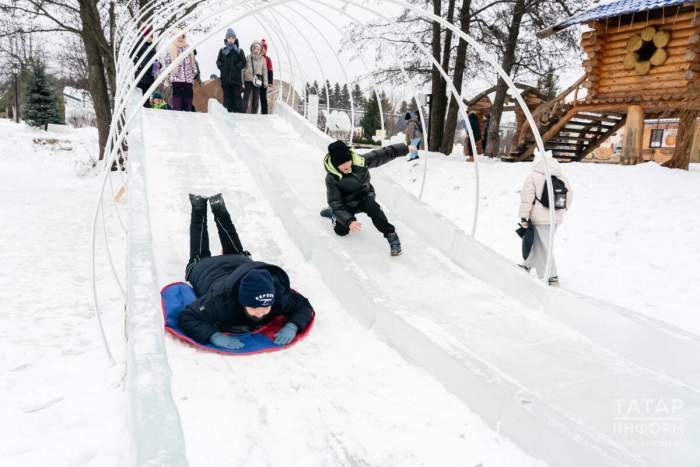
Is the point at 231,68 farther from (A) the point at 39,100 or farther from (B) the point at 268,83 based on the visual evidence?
(A) the point at 39,100

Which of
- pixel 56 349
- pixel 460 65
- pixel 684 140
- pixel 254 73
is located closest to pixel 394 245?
pixel 56 349

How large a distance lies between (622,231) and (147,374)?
733cm

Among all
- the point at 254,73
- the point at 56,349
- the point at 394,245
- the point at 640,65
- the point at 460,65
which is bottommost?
the point at 56,349

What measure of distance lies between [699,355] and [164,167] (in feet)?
19.9

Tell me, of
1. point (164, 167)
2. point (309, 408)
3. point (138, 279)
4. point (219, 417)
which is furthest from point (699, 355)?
point (164, 167)

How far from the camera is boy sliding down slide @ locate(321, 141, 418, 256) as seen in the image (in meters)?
4.67


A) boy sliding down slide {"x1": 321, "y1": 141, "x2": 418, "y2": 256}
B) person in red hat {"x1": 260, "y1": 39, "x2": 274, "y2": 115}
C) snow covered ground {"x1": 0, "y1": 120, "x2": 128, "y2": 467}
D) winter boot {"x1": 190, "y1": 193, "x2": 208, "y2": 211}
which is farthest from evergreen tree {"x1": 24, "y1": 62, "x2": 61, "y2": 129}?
boy sliding down slide {"x1": 321, "y1": 141, "x2": 418, "y2": 256}

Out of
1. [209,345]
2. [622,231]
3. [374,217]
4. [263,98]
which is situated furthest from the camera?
[263,98]

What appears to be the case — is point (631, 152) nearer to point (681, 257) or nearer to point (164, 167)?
point (681, 257)

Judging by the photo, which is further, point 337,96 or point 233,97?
point 337,96

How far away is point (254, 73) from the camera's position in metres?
9.90

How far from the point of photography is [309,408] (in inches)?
101

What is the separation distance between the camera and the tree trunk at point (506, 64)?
1194cm

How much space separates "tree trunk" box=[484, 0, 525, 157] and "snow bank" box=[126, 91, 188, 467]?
36.0 feet
